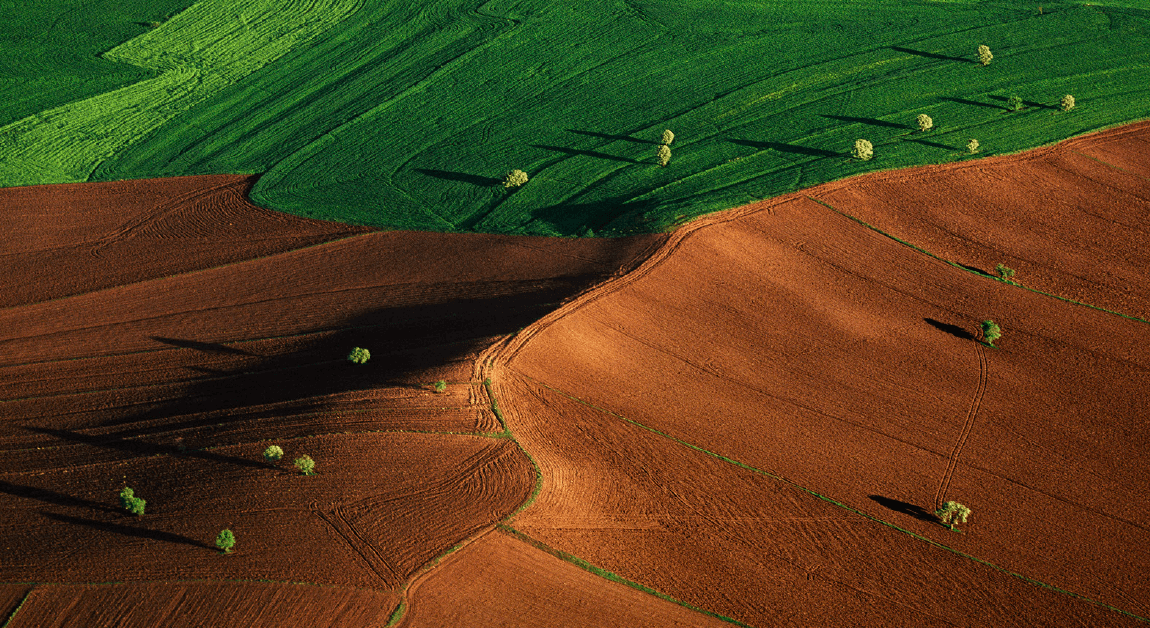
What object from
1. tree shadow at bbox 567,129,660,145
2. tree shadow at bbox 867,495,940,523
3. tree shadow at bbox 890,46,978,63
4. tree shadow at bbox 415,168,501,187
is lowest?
tree shadow at bbox 867,495,940,523

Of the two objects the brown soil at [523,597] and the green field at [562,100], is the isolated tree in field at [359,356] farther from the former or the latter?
the green field at [562,100]

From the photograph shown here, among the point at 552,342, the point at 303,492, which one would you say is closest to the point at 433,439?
the point at 303,492

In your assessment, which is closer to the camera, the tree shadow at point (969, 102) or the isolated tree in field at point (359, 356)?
the isolated tree in field at point (359, 356)

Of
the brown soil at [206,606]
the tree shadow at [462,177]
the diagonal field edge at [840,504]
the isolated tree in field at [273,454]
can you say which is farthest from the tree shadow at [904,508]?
the tree shadow at [462,177]

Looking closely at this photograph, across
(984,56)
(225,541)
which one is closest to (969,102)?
→ (984,56)

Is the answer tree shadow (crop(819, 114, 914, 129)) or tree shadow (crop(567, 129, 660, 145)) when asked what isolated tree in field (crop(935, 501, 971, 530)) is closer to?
tree shadow (crop(819, 114, 914, 129))

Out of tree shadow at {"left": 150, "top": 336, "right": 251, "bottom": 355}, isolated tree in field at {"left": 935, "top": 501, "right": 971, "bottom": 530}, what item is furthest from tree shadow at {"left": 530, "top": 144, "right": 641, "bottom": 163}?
isolated tree in field at {"left": 935, "top": 501, "right": 971, "bottom": 530}
